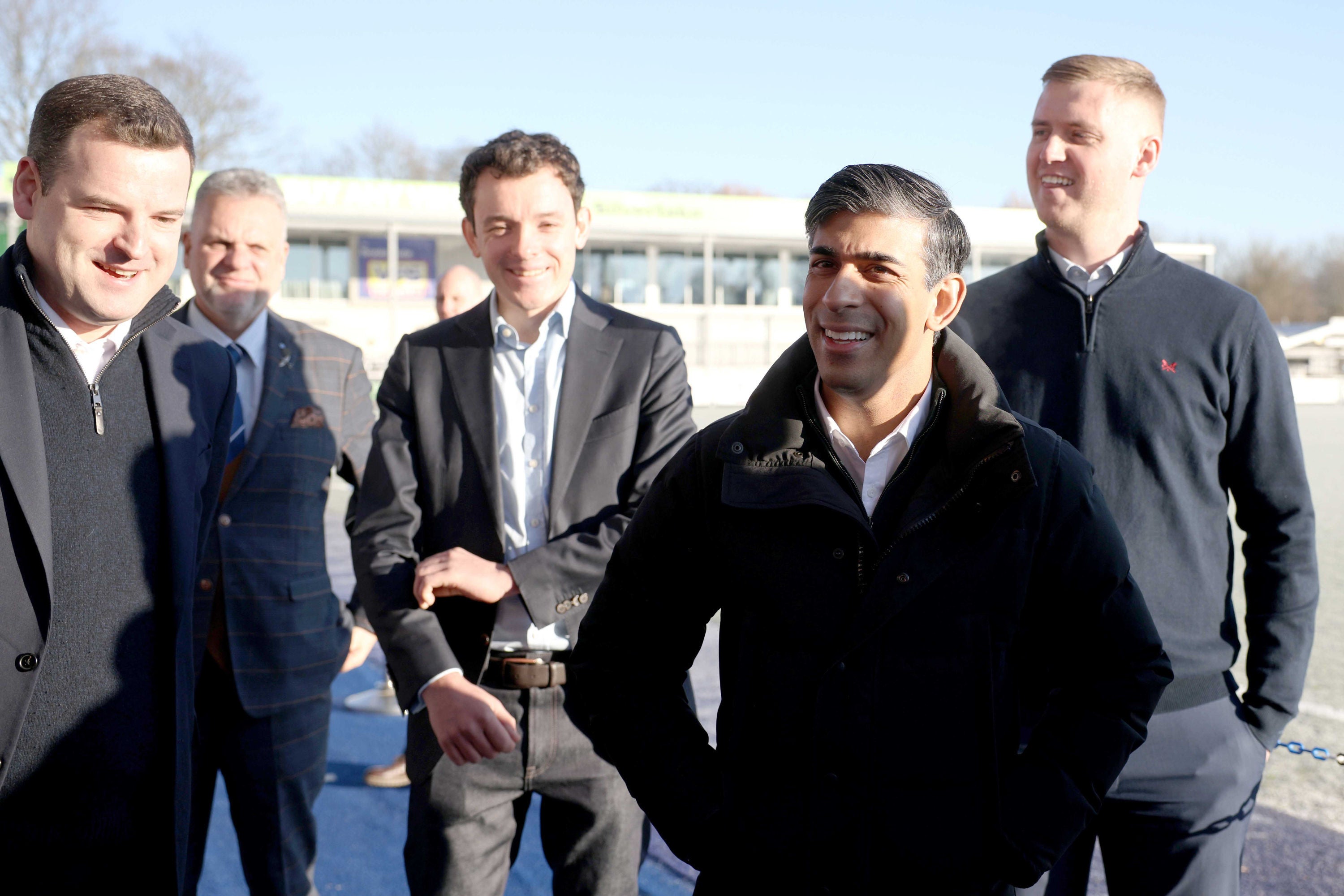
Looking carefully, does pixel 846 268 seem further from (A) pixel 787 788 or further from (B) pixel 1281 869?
(B) pixel 1281 869

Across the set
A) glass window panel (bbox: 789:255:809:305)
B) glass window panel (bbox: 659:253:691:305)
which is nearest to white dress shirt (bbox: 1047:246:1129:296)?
glass window panel (bbox: 659:253:691:305)

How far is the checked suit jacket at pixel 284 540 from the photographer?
125 inches

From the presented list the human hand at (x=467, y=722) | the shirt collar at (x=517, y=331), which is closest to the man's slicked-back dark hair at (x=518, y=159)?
the shirt collar at (x=517, y=331)

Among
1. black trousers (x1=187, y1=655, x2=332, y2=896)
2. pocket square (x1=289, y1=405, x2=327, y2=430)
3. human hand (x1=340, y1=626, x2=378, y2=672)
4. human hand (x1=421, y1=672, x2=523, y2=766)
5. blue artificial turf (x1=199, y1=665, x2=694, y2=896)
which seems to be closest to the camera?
human hand (x1=421, y1=672, x2=523, y2=766)

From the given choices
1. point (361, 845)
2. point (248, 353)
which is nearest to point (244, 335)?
point (248, 353)

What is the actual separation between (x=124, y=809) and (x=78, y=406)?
85cm

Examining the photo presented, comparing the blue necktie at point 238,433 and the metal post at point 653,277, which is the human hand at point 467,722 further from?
the metal post at point 653,277

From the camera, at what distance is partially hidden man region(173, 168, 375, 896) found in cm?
318

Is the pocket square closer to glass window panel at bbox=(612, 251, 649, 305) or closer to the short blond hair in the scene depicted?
the short blond hair

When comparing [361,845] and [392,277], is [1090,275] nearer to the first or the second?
[361,845]

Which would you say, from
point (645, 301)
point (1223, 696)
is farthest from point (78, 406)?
point (645, 301)

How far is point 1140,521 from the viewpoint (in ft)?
8.63

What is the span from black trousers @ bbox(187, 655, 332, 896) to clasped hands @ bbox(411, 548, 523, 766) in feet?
3.11

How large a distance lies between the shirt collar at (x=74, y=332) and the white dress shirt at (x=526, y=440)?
2.82 ft
